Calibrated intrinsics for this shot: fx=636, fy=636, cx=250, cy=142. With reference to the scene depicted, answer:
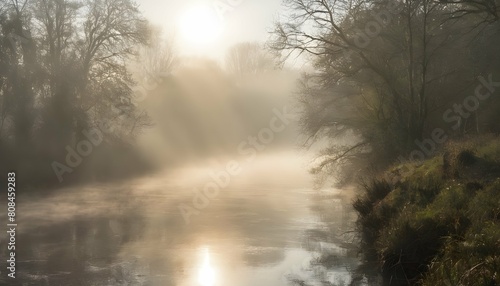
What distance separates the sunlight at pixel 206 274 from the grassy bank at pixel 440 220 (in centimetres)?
383

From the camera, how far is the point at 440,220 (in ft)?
45.4

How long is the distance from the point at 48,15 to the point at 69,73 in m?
4.92

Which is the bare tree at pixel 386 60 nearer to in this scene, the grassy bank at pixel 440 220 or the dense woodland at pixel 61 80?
the grassy bank at pixel 440 220

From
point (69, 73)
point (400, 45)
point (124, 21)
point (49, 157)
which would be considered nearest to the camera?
point (400, 45)

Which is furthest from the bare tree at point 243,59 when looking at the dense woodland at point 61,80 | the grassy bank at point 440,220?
the grassy bank at point 440,220

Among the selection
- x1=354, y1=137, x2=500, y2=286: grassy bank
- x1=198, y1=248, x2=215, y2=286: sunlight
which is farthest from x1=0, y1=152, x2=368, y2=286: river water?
x1=354, y1=137, x2=500, y2=286: grassy bank

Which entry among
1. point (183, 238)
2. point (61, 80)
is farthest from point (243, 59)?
point (183, 238)

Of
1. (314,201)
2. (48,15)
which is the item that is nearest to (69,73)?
(48,15)

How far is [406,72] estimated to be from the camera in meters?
28.6

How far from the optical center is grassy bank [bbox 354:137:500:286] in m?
11.0

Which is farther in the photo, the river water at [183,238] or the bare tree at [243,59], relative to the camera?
the bare tree at [243,59]

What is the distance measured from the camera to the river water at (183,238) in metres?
14.5

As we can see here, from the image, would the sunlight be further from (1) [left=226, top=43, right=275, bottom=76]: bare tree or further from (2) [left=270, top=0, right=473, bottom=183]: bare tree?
(1) [left=226, top=43, right=275, bottom=76]: bare tree

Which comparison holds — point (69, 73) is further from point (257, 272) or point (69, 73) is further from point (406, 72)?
point (257, 272)
